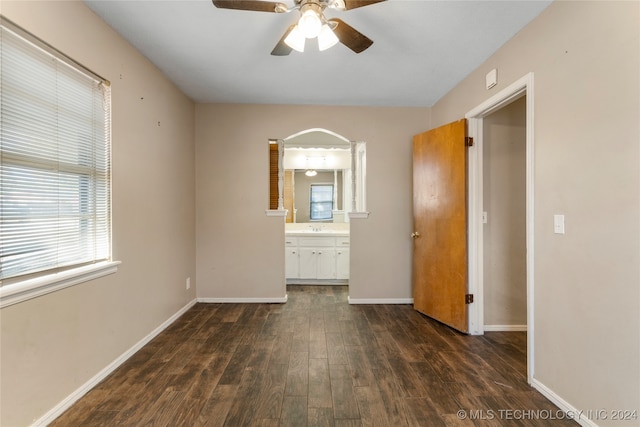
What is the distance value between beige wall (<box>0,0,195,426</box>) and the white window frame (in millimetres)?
52

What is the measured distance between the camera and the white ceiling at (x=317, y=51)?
193 centimetres

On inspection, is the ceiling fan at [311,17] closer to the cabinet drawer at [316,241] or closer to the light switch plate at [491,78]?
the light switch plate at [491,78]

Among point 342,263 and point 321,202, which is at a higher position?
point 321,202

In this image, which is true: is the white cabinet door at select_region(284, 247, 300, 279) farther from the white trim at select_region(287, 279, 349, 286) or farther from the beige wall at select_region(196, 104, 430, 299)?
the beige wall at select_region(196, 104, 430, 299)

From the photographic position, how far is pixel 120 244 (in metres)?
2.20

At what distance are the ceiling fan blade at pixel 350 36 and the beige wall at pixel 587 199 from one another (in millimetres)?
1163

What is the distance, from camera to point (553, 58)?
1806 millimetres

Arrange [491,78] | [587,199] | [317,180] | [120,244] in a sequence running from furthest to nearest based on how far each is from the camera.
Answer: [317,180]
[491,78]
[120,244]
[587,199]

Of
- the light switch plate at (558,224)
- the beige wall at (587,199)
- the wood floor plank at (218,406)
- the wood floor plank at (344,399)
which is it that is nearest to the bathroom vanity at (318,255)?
the wood floor plank at (344,399)

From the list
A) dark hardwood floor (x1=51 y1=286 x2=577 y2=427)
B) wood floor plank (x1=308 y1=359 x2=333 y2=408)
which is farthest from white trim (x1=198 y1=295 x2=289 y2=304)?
wood floor plank (x1=308 y1=359 x2=333 y2=408)

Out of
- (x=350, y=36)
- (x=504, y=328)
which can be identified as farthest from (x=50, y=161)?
(x=504, y=328)

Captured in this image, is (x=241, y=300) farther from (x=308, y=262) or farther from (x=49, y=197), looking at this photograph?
(x=49, y=197)

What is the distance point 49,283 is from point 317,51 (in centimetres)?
243

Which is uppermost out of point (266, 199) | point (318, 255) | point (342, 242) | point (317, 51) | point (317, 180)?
point (317, 51)
